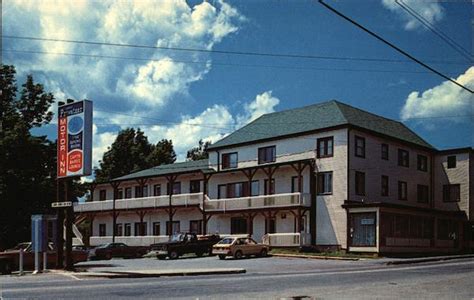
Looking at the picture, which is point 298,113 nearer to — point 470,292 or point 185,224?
point 185,224

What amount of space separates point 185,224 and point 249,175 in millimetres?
9356

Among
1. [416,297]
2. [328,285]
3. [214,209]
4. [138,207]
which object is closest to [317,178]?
[214,209]

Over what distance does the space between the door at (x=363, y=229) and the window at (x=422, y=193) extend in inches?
481

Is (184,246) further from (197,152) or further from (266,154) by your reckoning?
(197,152)

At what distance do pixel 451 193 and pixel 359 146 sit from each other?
12625 mm

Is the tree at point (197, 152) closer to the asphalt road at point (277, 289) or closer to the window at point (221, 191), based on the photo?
the window at point (221, 191)

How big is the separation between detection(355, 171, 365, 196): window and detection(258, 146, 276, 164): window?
7.24 metres

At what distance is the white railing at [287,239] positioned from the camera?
44.7 meters

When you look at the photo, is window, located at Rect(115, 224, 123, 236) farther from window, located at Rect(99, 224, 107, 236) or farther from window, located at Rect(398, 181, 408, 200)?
window, located at Rect(398, 181, 408, 200)

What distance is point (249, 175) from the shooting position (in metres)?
50.3

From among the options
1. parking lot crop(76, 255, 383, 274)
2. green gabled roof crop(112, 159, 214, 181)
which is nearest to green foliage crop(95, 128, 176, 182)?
green gabled roof crop(112, 159, 214, 181)

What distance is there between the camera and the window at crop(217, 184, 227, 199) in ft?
176

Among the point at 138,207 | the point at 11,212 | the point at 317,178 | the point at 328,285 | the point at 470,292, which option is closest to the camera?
the point at 470,292

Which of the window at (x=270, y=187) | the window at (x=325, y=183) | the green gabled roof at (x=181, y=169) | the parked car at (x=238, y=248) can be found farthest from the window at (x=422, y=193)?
the green gabled roof at (x=181, y=169)
